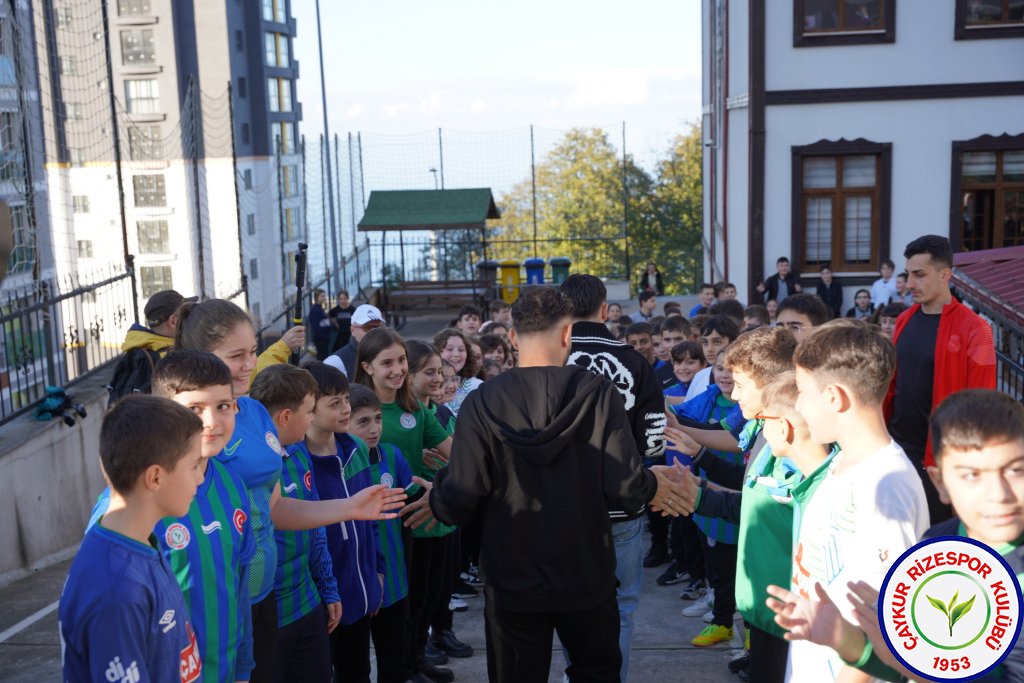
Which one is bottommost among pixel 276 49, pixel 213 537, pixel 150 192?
pixel 213 537

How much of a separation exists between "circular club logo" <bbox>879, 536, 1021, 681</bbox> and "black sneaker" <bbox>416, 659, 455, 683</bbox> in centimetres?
326

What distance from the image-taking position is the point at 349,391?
4461 mm

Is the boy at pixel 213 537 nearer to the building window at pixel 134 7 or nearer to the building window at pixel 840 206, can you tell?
the building window at pixel 840 206

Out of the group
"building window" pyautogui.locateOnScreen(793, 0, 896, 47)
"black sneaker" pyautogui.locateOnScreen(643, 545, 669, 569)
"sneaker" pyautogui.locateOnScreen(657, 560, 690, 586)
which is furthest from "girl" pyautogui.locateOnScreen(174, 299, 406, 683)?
"building window" pyautogui.locateOnScreen(793, 0, 896, 47)

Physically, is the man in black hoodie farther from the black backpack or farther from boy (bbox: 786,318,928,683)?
the black backpack

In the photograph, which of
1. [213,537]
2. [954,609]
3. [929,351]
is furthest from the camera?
[929,351]

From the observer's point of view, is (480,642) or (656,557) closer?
(480,642)

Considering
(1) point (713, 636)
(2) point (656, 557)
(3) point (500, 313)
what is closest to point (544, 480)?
(1) point (713, 636)

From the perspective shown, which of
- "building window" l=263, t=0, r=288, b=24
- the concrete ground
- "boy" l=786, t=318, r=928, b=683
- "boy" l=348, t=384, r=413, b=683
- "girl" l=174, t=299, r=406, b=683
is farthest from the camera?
"building window" l=263, t=0, r=288, b=24

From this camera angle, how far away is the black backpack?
536 centimetres

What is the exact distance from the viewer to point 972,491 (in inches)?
88.2

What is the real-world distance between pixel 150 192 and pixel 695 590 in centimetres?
4667

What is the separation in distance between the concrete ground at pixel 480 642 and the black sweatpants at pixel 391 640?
2.01ft

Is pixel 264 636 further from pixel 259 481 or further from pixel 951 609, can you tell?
pixel 951 609
